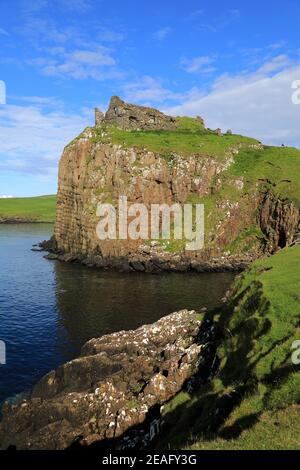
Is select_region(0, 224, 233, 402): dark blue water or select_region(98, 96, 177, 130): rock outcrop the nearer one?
select_region(0, 224, 233, 402): dark blue water

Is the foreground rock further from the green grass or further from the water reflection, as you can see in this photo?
the green grass

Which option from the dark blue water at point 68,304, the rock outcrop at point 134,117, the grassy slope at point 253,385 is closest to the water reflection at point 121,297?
the dark blue water at point 68,304

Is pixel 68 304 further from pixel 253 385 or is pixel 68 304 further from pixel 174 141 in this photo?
pixel 174 141

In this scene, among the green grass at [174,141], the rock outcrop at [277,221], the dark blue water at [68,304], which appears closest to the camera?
the dark blue water at [68,304]

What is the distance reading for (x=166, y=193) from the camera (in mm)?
111062

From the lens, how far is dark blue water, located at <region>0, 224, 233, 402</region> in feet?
149

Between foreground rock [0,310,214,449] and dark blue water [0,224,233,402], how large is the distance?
620 centimetres

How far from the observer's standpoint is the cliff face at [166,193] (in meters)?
101

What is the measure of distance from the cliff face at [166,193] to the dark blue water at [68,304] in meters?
10.9

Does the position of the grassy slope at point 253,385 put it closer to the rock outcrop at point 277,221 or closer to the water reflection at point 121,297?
the water reflection at point 121,297

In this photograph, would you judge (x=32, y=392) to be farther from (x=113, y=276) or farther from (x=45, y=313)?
(x=113, y=276)

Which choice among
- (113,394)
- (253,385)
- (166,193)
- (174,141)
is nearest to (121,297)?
(113,394)

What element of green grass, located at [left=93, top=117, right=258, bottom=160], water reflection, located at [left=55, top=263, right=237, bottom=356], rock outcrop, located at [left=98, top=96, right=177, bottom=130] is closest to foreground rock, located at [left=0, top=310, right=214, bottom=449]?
water reflection, located at [left=55, top=263, right=237, bottom=356]

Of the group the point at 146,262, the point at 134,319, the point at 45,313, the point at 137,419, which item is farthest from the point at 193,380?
the point at 146,262
